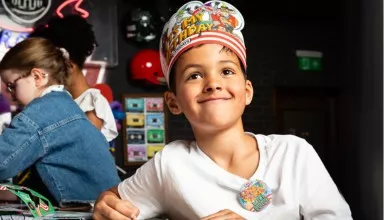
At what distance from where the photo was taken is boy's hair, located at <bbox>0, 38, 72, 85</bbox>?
1.87m

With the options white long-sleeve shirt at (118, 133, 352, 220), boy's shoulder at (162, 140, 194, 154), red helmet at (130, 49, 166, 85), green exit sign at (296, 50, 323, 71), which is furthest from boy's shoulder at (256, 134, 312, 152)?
green exit sign at (296, 50, 323, 71)

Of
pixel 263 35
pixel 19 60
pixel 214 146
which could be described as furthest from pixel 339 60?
pixel 214 146

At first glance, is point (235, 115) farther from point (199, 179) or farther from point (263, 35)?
point (263, 35)

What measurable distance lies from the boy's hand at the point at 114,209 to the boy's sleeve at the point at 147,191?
37 millimetres

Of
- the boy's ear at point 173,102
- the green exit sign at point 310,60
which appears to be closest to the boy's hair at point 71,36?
the boy's ear at point 173,102

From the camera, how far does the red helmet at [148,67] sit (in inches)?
194

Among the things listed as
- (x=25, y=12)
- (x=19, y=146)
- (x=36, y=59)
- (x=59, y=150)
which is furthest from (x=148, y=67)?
(x=19, y=146)

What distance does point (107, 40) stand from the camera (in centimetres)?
478

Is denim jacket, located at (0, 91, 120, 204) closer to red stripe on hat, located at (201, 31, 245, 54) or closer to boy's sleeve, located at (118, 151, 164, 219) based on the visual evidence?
boy's sleeve, located at (118, 151, 164, 219)

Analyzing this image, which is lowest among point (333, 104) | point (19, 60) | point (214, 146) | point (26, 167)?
point (333, 104)

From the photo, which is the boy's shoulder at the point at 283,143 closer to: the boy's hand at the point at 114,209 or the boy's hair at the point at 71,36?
the boy's hand at the point at 114,209

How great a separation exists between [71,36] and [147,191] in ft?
4.95

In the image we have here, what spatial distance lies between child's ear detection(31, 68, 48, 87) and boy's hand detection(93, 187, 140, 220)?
751 millimetres

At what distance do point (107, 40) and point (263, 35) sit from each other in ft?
5.63
